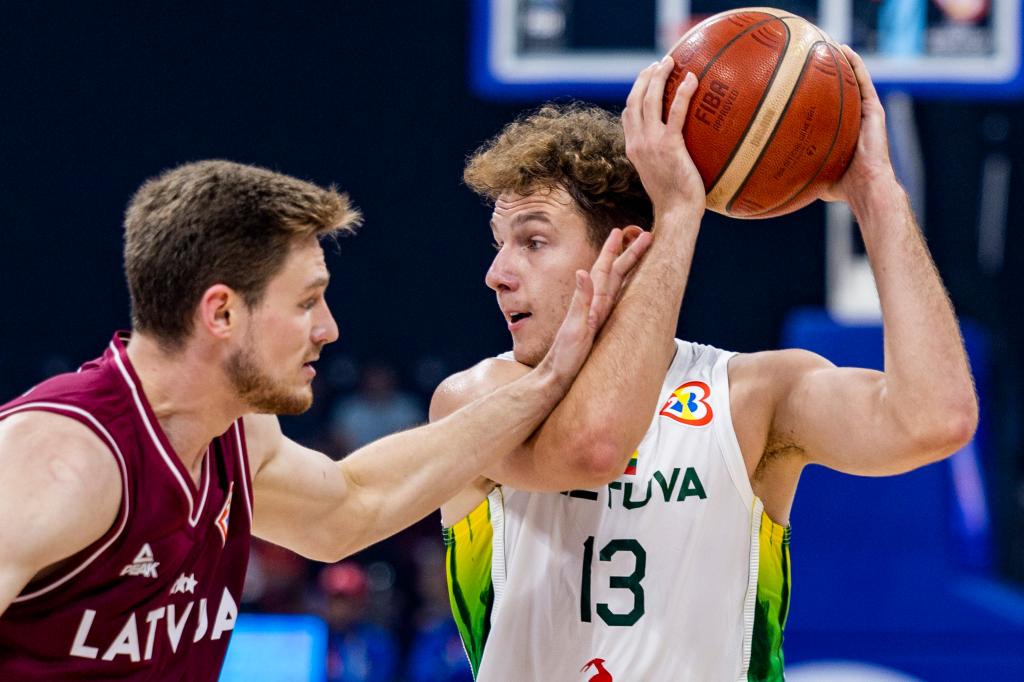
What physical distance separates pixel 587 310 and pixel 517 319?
0.95 feet

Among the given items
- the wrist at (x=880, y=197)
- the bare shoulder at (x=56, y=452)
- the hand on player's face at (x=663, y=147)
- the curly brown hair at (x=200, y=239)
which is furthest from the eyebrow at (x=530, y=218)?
the bare shoulder at (x=56, y=452)

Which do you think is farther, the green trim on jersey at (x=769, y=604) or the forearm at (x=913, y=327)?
the green trim on jersey at (x=769, y=604)

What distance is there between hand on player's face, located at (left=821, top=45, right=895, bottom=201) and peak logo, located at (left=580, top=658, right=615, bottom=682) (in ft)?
4.04

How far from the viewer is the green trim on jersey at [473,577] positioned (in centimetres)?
329

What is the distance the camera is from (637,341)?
2.90 meters

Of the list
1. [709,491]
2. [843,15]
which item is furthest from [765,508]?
[843,15]

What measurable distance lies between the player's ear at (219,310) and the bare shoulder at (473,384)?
735 millimetres

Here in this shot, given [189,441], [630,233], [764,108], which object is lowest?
[189,441]

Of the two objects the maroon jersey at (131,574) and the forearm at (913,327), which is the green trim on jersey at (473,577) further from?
the forearm at (913,327)

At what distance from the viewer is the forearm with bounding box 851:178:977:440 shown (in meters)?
2.83

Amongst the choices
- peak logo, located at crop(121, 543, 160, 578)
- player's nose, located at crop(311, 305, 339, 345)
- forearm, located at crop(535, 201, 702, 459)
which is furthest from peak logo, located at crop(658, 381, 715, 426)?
peak logo, located at crop(121, 543, 160, 578)

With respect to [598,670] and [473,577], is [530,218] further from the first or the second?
[598,670]

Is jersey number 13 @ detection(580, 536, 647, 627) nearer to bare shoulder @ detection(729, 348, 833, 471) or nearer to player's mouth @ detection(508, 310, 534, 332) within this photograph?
bare shoulder @ detection(729, 348, 833, 471)

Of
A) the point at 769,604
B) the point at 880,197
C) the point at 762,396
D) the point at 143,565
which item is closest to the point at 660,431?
the point at 762,396
